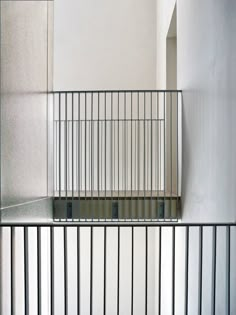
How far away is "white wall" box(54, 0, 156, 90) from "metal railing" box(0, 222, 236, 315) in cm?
299

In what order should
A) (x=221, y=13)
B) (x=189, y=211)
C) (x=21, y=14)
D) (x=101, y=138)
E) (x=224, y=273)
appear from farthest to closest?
1. (x=101, y=138)
2. (x=189, y=211)
3. (x=21, y=14)
4. (x=221, y=13)
5. (x=224, y=273)

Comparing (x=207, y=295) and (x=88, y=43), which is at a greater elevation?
(x=88, y=43)

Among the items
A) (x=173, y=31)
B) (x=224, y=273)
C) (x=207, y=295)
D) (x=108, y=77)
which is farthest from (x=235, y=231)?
(x=108, y=77)

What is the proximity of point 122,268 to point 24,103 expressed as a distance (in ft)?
17.8

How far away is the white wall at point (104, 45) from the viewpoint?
8.14 m

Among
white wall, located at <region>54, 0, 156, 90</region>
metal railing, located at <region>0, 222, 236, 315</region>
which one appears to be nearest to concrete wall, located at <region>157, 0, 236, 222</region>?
metal railing, located at <region>0, 222, 236, 315</region>

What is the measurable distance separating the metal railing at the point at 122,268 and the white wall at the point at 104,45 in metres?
2.99

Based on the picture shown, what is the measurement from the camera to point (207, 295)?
3336mm

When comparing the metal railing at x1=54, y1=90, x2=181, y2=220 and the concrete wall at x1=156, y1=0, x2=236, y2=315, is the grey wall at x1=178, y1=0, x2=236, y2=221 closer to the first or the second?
the concrete wall at x1=156, y1=0, x2=236, y2=315

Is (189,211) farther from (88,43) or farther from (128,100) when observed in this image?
(88,43)

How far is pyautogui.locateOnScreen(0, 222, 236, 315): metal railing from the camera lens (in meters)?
2.35

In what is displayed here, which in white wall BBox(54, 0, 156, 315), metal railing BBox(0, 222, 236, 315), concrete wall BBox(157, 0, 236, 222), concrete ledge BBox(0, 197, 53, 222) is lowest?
metal railing BBox(0, 222, 236, 315)

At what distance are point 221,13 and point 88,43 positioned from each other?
5533 millimetres

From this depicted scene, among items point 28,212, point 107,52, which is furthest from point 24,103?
point 107,52
